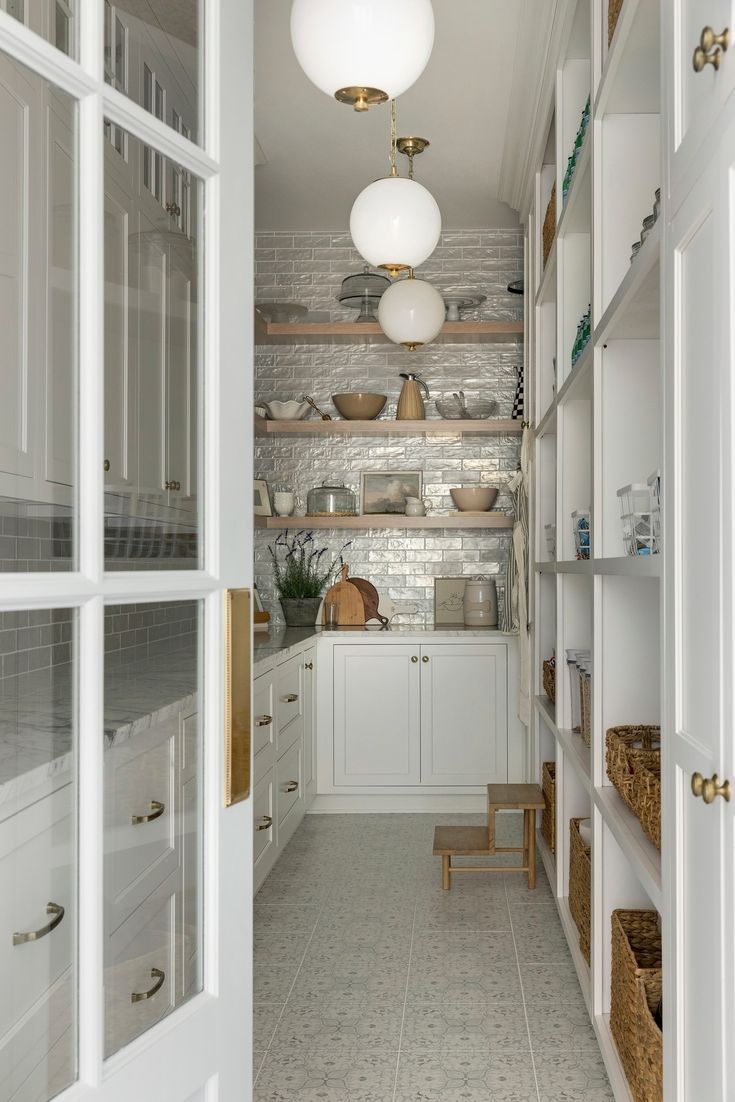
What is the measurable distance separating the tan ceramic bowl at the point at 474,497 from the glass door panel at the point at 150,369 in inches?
157

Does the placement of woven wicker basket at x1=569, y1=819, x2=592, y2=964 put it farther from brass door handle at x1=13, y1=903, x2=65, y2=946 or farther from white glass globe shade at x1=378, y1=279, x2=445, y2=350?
white glass globe shade at x1=378, y1=279, x2=445, y2=350

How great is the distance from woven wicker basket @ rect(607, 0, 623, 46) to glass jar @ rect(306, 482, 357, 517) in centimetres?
324

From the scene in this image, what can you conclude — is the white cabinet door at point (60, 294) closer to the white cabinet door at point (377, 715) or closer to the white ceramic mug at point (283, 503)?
the white cabinet door at point (377, 715)

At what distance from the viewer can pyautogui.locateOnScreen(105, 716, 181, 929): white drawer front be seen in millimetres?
1184

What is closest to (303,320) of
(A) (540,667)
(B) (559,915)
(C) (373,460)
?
(C) (373,460)

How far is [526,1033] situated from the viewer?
100.0 inches

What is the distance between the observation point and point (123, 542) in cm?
121

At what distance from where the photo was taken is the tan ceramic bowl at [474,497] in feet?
17.3

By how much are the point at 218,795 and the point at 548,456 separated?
3.10m

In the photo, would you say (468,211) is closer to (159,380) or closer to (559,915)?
(559,915)

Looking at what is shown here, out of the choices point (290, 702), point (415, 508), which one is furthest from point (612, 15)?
point (415, 508)

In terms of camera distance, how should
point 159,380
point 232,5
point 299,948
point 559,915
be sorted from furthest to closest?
point 559,915 → point 299,948 → point 232,5 → point 159,380

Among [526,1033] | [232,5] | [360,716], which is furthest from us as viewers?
[360,716]

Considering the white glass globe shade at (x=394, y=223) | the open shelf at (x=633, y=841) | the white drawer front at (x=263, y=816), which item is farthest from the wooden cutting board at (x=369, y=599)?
the open shelf at (x=633, y=841)
